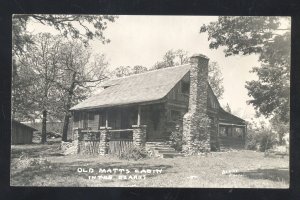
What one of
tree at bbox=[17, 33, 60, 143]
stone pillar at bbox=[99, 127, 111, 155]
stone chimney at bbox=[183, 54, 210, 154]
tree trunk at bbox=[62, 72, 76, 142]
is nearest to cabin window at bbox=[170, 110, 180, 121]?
stone chimney at bbox=[183, 54, 210, 154]

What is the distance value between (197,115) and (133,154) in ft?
5.63

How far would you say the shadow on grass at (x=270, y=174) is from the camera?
33.4 ft

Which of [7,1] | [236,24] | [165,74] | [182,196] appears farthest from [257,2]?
[7,1]

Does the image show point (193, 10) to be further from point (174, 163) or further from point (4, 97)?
point (4, 97)

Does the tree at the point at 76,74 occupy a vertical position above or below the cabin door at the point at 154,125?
above

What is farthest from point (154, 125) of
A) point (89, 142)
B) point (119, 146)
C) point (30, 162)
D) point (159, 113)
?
point (30, 162)

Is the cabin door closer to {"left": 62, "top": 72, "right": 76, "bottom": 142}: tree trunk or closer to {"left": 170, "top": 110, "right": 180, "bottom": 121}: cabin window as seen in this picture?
{"left": 170, "top": 110, "right": 180, "bottom": 121}: cabin window

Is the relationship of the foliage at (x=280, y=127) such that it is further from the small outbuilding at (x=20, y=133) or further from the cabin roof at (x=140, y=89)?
the small outbuilding at (x=20, y=133)

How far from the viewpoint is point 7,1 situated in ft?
32.5

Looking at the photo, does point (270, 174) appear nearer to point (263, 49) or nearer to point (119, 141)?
point (263, 49)

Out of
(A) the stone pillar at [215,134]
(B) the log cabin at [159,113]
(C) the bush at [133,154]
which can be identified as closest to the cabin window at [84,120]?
(B) the log cabin at [159,113]

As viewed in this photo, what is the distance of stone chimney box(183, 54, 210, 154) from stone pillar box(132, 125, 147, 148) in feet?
3.11

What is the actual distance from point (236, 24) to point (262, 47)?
2.46 ft

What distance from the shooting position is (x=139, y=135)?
37.6 feet
